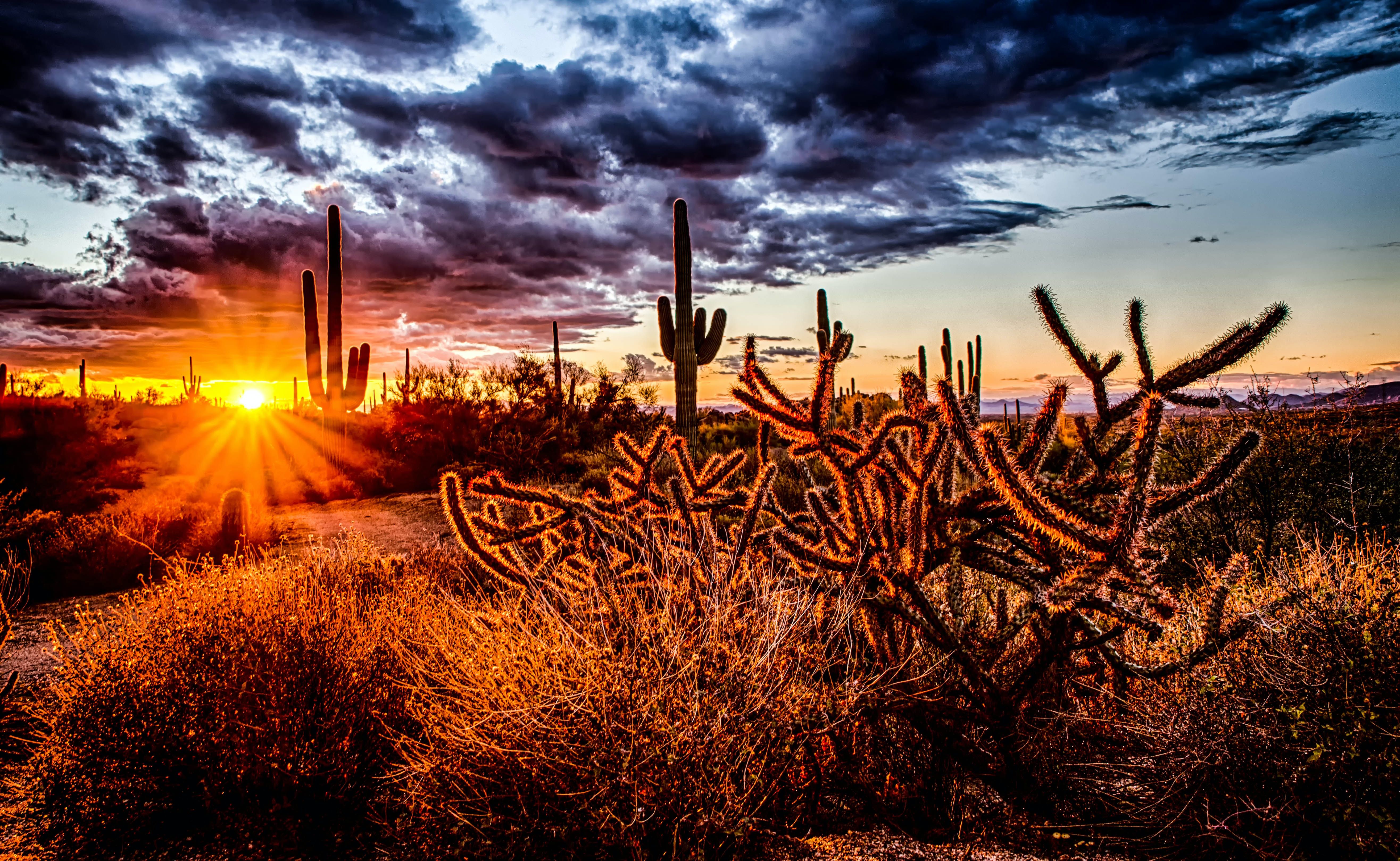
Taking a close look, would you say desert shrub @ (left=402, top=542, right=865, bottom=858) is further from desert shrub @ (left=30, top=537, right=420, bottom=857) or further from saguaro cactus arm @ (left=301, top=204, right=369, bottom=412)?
saguaro cactus arm @ (left=301, top=204, right=369, bottom=412)

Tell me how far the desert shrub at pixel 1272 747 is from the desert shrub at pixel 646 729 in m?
0.91

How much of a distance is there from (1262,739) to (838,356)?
177cm

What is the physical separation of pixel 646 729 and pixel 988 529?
4.36ft

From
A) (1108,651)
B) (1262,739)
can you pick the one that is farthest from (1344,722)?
(1108,651)

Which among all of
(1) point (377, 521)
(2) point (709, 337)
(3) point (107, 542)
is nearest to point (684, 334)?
(2) point (709, 337)

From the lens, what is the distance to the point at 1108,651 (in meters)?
2.48

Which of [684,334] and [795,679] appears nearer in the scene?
[795,679]

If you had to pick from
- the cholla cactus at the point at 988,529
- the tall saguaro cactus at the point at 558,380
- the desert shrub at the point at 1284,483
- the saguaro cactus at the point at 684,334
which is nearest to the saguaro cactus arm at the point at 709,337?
the saguaro cactus at the point at 684,334

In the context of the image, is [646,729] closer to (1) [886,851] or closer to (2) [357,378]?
(1) [886,851]

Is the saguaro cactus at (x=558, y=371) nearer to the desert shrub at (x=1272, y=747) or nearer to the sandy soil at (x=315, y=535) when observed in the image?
the sandy soil at (x=315, y=535)

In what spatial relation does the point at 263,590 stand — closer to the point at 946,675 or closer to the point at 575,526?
the point at 575,526

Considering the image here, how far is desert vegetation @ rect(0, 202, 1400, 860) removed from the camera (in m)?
2.28

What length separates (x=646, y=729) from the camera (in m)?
2.57

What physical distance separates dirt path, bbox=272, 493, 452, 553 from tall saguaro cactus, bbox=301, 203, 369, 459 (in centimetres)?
542
